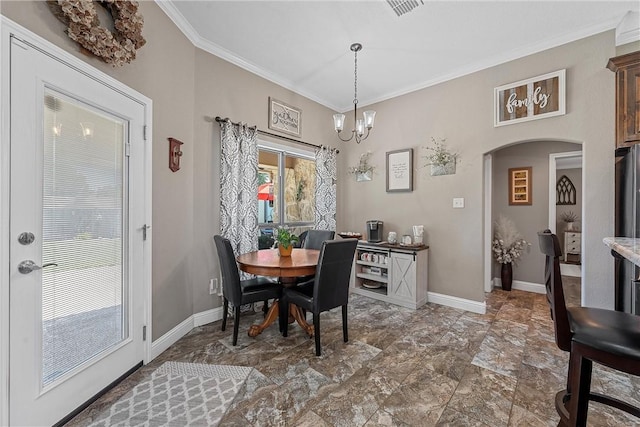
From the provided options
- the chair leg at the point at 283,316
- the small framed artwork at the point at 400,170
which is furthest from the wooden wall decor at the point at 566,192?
the chair leg at the point at 283,316

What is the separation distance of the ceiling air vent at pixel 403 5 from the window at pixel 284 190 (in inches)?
79.2

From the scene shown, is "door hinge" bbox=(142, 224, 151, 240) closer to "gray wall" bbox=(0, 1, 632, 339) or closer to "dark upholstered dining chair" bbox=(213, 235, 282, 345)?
"gray wall" bbox=(0, 1, 632, 339)

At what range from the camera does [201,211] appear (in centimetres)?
281

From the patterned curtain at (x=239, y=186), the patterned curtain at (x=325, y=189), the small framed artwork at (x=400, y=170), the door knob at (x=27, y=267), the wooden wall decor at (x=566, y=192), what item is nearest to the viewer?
the door knob at (x=27, y=267)

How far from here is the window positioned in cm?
358

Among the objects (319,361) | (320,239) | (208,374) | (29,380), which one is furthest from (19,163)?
(320,239)

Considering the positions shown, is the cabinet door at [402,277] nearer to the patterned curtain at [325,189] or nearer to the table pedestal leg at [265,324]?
the patterned curtain at [325,189]

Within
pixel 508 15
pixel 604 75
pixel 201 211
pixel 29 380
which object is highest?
pixel 508 15

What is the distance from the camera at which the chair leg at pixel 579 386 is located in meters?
1.20

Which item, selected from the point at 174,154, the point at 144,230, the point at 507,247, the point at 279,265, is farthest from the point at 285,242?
the point at 507,247

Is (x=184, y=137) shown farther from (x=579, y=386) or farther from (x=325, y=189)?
(x=579, y=386)

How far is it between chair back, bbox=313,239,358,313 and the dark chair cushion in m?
1.47

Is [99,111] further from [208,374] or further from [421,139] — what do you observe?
[421,139]

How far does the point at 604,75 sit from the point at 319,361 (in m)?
3.72
